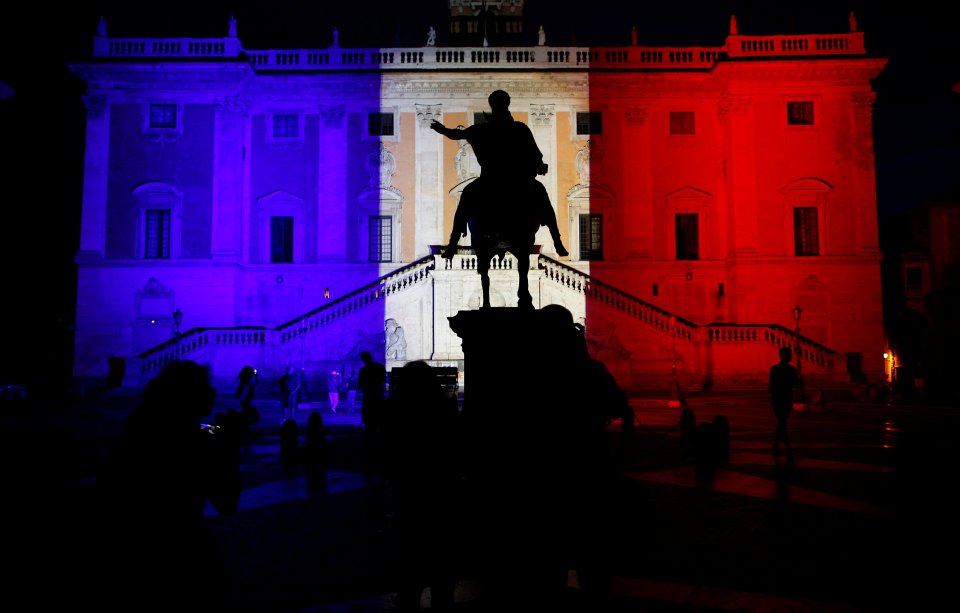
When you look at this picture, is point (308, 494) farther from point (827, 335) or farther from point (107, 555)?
point (827, 335)

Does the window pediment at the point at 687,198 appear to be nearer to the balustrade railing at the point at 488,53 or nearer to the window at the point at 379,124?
the balustrade railing at the point at 488,53

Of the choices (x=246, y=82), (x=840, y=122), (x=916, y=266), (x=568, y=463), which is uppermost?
(x=246, y=82)

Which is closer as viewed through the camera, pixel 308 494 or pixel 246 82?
pixel 308 494

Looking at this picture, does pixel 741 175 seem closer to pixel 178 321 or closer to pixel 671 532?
pixel 178 321

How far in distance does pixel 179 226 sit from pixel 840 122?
102 ft

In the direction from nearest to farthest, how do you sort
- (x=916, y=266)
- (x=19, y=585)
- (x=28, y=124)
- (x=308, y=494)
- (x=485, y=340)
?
(x=19, y=585)
(x=485, y=340)
(x=308, y=494)
(x=28, y=124)
(x=916, y=266)

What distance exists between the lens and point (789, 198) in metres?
28.6

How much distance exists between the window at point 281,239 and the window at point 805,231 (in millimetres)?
23717

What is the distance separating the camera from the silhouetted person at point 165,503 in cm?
266

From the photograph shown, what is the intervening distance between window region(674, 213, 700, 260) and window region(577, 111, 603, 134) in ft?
18.9

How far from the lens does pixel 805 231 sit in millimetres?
28688

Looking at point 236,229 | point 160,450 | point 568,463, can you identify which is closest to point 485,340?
point 568,463

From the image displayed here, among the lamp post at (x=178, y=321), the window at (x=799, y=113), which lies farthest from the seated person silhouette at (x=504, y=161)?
the window at (x=799, y=113)

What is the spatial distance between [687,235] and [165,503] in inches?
1173
